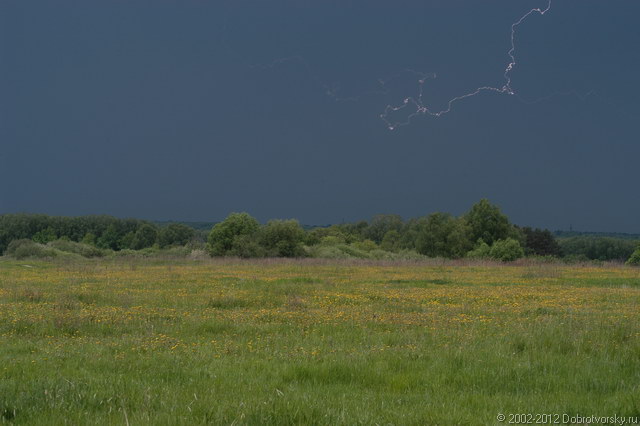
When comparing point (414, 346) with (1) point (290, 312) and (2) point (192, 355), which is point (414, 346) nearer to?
(2) point (192, 355)

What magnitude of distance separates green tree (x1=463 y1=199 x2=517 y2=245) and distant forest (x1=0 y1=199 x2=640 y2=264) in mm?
85

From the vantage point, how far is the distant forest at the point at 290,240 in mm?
67125

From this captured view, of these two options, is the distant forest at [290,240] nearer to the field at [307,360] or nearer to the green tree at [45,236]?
the green tree at [45,236]

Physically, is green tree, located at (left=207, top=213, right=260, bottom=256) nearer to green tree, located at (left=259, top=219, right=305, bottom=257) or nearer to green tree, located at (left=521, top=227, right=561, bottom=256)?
green tree, located at (left=259, top=219, right=305, bottom=257)

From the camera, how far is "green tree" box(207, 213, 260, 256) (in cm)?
7331

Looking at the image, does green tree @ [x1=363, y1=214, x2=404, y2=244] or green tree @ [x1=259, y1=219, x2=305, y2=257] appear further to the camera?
green tree @ [x1=363, y1=214, x2=404, y2=244]

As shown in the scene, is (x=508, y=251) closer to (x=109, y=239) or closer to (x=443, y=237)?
(x=443, y=237)

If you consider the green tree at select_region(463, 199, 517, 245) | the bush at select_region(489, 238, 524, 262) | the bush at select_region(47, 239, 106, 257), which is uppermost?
the green tree at select_region(463, 199, 517, 245)

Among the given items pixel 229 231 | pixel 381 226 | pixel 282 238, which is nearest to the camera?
pixel 282 238

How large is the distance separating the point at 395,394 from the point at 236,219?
227 ft

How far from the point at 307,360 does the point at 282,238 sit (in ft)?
194

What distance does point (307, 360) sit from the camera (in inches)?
373

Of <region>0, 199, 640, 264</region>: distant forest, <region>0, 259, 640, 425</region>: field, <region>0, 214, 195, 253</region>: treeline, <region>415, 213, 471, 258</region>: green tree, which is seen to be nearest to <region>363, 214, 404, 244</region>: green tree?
<region>0, 199, 640, 264</region>: distant forest

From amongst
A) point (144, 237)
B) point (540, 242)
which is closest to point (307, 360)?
point (540, 242)
